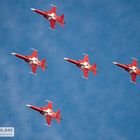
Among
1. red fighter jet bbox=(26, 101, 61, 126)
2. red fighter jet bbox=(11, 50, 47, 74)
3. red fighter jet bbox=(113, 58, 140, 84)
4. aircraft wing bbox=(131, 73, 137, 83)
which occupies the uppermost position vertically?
red fighter jet bbox=(11, 50, 47, 74)

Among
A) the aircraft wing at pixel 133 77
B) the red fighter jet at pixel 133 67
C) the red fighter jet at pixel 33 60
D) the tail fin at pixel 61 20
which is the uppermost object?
the tail fin at pixel 61 20

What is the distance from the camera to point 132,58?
176 m

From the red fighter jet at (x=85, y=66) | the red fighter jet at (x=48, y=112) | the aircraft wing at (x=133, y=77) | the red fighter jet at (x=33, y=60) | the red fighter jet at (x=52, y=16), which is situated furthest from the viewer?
the red fighter jet at (x=52, y=16)

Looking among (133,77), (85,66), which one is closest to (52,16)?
(85,66)

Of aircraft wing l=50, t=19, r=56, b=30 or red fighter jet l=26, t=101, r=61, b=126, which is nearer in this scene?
red fighter jet l=26, t=101, r=61, b=126

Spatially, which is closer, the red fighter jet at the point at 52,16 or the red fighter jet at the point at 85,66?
the red fighter jet at the point at 85,66

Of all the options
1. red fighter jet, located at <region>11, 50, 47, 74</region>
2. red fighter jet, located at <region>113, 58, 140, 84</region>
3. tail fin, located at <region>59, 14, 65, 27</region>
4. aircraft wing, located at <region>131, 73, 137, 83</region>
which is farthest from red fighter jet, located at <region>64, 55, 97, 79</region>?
aircraft wing, located at <region>131, 73, 137, 83</region>

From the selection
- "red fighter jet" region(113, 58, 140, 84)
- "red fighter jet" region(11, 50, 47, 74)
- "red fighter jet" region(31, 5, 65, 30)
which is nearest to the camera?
"red fighter jet" region(11, 50, 47, 74)

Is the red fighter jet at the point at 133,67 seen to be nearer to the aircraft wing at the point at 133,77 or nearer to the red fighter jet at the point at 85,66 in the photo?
the aircraft wing at the point at 133,77

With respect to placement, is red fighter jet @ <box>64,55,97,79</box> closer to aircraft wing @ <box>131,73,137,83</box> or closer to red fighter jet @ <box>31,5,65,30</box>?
aircraft wing @ <box>131,73,137,83</box>

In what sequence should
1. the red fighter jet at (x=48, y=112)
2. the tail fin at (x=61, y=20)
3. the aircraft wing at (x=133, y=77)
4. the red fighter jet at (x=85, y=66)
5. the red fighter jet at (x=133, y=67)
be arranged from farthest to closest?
the tail fin at (x=61, y=20), the red fighter jet at (x=85, y=66), the aircraft wing at (x=133, y=77), the red fighter jet at (x=133, y=67), the red fighter jet at (x=48, y=112)

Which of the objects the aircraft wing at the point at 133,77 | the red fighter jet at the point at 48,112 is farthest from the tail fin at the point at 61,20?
the aircraft wing at the point at 133,77

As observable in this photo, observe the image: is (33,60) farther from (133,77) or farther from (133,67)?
(133,77)

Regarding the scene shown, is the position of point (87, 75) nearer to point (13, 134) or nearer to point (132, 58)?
point (132, 58)
